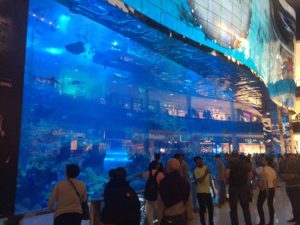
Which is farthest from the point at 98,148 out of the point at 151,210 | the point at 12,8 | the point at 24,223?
the point at 12,8

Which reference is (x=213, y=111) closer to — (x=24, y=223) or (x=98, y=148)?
(x=98, y=148)

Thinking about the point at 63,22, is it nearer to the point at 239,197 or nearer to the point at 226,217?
the point at 239,197

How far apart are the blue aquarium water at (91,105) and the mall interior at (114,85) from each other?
0.04m

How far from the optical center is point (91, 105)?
970 cm

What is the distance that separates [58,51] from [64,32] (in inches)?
27.9

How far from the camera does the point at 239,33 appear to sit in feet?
38.5

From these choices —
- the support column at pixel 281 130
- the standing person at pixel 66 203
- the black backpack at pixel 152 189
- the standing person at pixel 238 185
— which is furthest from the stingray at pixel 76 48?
the support column at pixel 281 130

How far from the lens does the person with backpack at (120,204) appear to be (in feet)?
10.8

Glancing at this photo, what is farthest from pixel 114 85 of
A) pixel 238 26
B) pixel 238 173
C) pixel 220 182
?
pixel 238 173

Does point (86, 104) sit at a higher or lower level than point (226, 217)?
higher

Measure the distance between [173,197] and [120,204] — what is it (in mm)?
634

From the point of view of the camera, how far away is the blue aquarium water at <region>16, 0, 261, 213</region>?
22.4 ft

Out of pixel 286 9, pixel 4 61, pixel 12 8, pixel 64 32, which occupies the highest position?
pixel 286 9

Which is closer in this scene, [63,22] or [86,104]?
[63,22]
